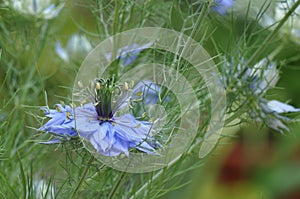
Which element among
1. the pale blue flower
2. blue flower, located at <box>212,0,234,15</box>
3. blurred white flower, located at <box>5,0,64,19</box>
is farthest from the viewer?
blurred white flower, located at <box>5,0,64,19</box>

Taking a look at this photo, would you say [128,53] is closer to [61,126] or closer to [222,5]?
[222,5]

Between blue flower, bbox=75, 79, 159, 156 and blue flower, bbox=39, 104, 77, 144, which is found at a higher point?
blue flower, bbox=75, 79, 159, 156

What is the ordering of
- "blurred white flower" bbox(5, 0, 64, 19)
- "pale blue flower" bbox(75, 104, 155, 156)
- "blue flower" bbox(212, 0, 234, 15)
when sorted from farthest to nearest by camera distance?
"blurred white flower" bbox(5, 0, 64, 19), "blue flower" bbox(212, 0, 234, 15), "pale blue flower" bbox(75, 104, 155, 156)

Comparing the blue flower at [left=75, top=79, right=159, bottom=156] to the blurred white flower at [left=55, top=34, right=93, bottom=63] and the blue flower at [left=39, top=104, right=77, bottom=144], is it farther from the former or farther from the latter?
the blurred white flower at [left=55, top=34, right=93, bottom=63]

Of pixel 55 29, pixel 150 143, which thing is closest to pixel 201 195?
pixel 55 29

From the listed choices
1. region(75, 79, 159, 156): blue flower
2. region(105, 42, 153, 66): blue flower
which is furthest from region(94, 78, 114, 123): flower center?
region(105, 42, 153, 66): blue flower

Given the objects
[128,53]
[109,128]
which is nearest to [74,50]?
[128,53]

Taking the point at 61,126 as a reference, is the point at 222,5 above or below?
above
